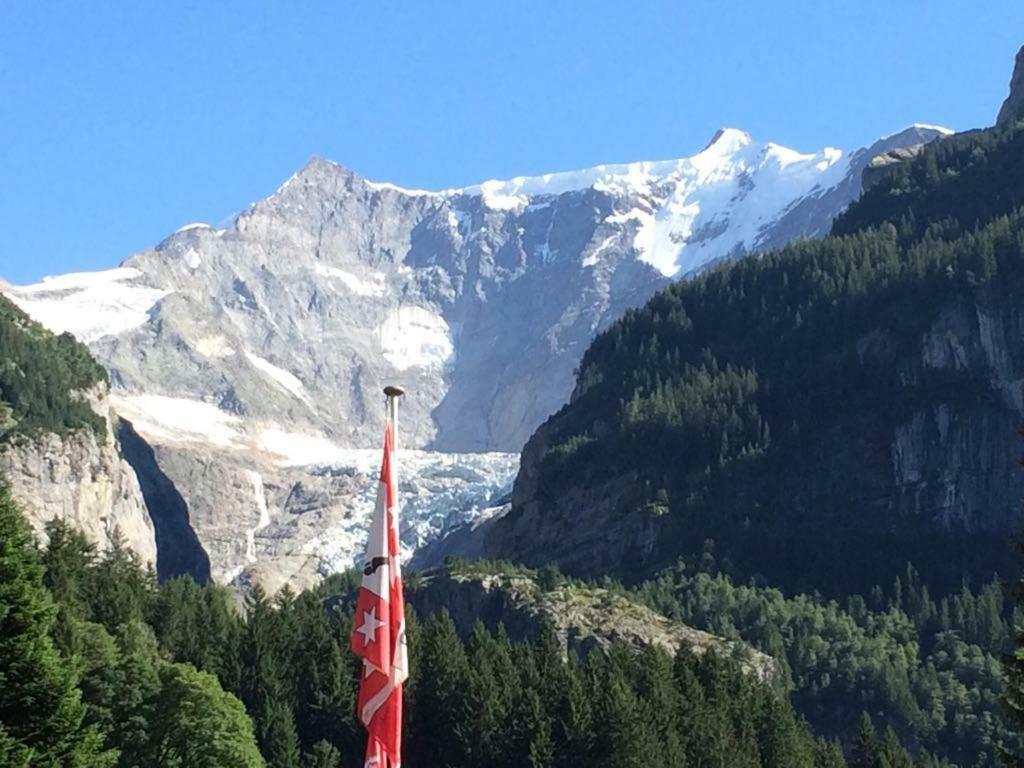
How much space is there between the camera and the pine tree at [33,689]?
55969mm

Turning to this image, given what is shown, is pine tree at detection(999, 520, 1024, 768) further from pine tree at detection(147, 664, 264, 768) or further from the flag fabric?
pine tree at detection(147, 664, 264, 768)

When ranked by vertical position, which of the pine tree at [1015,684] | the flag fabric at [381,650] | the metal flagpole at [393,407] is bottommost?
the pine tree at [1015,684]

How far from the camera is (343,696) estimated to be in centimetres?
12838

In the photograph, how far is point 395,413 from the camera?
43.7 meters

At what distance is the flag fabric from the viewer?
40.8m

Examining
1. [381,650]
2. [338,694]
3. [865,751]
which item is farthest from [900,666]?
[381,650]

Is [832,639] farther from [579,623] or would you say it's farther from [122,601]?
[122,601]

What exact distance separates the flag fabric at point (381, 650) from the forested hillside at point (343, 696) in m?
55.5

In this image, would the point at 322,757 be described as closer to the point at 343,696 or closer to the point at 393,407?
the point at 343,696

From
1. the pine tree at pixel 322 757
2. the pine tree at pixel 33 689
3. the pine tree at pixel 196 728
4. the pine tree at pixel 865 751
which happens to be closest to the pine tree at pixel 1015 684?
the pine tree at pixel 33 689

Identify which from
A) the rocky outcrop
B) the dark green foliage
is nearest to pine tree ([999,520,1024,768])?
the rocky outcrop

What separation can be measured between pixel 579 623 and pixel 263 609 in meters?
53.6

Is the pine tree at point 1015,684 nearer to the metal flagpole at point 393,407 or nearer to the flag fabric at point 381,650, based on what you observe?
the metal flagpole at point 393,407

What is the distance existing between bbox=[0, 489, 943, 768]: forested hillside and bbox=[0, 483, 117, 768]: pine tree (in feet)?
122
